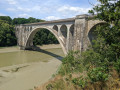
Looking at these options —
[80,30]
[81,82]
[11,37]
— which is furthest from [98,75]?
[11,37]

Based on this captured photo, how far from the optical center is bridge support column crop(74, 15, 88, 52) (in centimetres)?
1154

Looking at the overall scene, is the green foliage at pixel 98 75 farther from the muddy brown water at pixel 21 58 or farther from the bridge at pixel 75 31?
the muddy brown water at pixel 21 58

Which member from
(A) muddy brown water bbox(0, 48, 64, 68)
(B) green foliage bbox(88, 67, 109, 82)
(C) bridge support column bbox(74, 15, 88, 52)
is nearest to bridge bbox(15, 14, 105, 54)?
(C) bridge support column bbox(74, 15, 88, 52)

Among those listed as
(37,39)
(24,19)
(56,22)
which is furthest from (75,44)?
(24,19)

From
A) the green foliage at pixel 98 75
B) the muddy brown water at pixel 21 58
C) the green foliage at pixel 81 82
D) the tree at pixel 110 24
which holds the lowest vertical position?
the muddy brown water at pixel 21 58

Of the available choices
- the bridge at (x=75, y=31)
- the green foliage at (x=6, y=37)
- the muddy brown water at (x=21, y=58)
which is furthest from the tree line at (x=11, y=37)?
the bridge at (x=75, y=31)

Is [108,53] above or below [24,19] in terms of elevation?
below

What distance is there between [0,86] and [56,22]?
1088 cm

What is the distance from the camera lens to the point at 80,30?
11.9 metres

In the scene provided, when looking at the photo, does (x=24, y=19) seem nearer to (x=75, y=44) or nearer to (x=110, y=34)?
(x=75, y=44)

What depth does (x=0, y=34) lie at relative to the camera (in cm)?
3003

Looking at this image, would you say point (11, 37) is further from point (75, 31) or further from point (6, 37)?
point (75, 31)

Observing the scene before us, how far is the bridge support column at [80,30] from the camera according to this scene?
Result: 11535 mm

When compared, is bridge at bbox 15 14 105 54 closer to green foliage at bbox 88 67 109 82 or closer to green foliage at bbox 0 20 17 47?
green foliage at bbox 88 67 109 82
